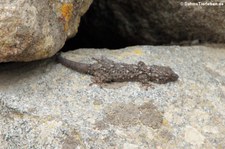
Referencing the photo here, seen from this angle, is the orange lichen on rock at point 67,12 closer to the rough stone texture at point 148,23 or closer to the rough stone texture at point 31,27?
the rough stone texture at point 31,27

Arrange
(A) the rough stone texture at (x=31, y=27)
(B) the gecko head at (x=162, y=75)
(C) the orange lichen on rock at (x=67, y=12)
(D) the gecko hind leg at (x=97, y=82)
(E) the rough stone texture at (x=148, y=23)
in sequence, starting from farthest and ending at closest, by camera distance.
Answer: (E) the rough stone texture at (x=148, y=23), (B) the gecko head at (x=162, y=75), (D) the gecko hind leg at (x=97, y=82), (C) the orange lichen on rock at (x=67, y=12), (A) the rough stone texture at (x=31, y=27)

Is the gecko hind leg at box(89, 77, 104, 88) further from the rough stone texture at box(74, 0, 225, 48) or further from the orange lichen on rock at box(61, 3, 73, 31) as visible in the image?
the rough stone texture at box(74, 0, 225, 48)

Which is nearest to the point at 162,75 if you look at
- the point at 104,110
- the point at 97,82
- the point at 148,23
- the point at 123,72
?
the point at 123,72

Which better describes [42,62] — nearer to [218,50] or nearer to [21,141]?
[21,141]

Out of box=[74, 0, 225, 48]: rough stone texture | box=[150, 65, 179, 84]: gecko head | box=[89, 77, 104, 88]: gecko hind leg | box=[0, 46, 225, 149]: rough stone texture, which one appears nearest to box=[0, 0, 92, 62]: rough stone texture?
box=[0, 46, 225, 149]: rough stone texture

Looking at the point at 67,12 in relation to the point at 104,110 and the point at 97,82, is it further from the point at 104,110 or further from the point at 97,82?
the point at 104,110

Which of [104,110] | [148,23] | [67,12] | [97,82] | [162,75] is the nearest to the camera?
[104,110]

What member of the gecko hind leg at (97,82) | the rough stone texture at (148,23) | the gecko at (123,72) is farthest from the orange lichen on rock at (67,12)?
the rough stone texture at (148,23)
